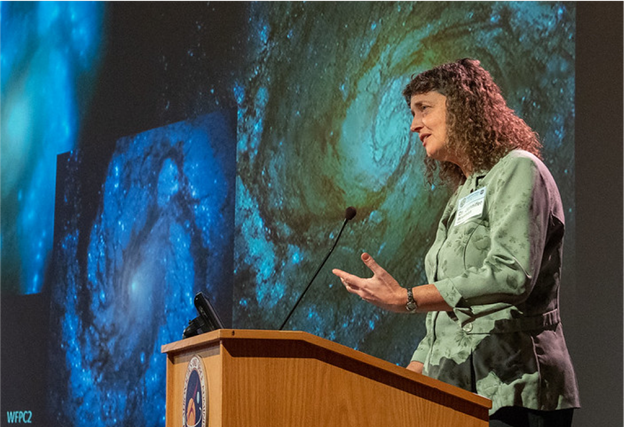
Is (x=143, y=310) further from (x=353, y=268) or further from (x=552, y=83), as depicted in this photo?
(x=552, y=83)

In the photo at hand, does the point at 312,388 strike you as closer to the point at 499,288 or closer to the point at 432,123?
the point at 499,288

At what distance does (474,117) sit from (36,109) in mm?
4347

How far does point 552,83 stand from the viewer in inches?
113

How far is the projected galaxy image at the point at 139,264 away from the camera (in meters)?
4.14

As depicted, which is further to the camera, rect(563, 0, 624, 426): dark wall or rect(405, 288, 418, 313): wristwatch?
rect(563, 0, 624, 426): dark wall

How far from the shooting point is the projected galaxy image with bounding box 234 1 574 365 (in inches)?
117

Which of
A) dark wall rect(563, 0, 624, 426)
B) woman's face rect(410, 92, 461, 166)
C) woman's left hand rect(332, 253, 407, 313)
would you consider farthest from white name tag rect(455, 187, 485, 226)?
dark wall rect(563, 0, 624, 426)

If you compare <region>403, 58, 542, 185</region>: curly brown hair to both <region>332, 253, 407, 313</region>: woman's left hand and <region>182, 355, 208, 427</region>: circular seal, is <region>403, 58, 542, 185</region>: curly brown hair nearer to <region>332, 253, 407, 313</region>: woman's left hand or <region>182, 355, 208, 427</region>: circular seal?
<region>332, 253, 407, 313</region>: woman's left hand

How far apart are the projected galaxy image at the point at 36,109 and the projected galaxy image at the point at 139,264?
0.96 feet

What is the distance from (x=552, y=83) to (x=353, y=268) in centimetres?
120

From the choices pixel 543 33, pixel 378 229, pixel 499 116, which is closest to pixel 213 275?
pixel 378 229

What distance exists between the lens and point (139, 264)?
14.9ft

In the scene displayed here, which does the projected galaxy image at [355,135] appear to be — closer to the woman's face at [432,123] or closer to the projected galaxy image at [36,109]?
the woman's face at [432,123]

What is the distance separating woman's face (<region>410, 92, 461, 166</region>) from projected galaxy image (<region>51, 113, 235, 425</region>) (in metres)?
2.01
